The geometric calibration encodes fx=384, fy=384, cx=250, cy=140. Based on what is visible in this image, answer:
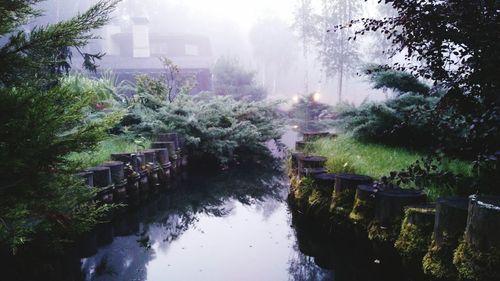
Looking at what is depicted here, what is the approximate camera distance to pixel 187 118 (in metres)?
7.73

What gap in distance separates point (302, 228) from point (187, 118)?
420cm

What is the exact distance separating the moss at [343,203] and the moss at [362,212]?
Result: 16 cm

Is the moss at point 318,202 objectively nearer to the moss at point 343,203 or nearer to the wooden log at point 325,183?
the wooden log at point 325,183

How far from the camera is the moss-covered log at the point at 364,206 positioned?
10.9ft

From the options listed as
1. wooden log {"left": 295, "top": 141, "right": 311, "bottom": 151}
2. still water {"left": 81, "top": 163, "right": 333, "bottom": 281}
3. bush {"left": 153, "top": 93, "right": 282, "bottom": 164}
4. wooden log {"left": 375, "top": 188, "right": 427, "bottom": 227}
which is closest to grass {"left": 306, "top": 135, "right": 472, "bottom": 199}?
wooden log {"left": 375, "top": 188, "right": 427, "bottom": 227}

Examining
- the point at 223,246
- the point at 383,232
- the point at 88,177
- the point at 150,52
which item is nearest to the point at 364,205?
the point at 383,232

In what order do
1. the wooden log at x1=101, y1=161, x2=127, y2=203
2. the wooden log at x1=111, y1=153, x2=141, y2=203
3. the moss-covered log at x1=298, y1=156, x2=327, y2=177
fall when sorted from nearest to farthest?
the moss-covered log at x1=298, y1=156, x2=327, y2=177 < the wooden log at x1=101, y1=161, x2=127, y2=203 < the wooden log at x1=111, y1=153, x2=141, y2=203

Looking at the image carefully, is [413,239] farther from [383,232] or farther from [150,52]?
[150,52]

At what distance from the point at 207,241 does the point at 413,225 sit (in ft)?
6.76

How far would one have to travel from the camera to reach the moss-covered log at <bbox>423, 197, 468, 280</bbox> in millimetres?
2367

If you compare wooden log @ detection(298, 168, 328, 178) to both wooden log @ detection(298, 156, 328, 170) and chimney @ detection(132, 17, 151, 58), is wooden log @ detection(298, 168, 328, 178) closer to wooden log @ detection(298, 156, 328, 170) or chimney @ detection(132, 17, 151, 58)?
wooden log @ detection(298, 156, 328, 170)

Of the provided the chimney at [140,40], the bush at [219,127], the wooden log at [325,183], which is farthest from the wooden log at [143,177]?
the chimney at [140,40]

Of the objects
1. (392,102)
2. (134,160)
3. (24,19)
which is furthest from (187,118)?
(24,19)

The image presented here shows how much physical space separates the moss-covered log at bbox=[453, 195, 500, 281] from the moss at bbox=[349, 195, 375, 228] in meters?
1.08
